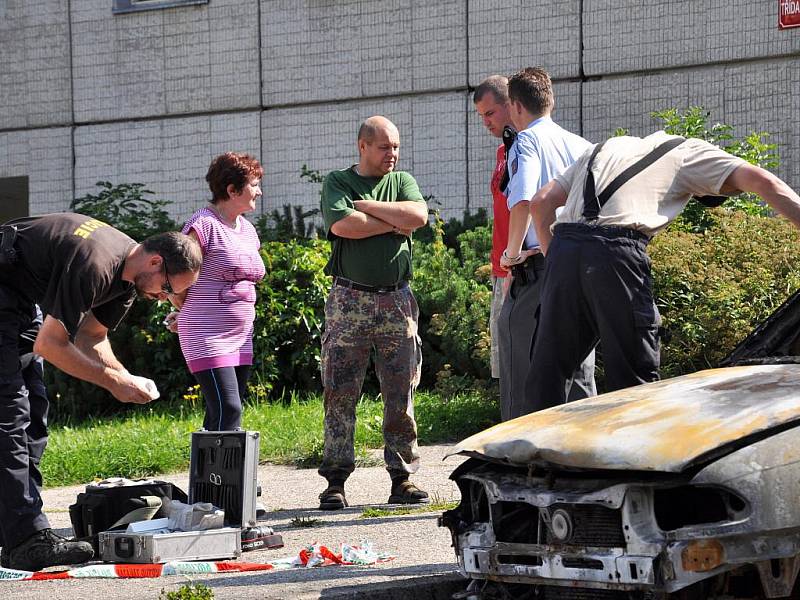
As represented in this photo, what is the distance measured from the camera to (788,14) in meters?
12.3

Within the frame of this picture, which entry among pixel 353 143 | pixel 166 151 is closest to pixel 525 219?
pixel 353 143

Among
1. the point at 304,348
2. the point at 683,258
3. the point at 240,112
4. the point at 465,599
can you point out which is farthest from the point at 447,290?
the point at 465,599

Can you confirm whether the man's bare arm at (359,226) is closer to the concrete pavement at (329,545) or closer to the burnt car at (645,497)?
the concrete pavement at (329,545)

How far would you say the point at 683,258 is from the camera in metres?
9.67

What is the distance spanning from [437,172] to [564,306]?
866 centimetres

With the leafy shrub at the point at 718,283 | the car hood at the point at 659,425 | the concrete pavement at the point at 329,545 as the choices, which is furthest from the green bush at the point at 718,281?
the car hood at the point at 659,425

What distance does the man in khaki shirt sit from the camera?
541 centimetres

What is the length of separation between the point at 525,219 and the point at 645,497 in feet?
9.11

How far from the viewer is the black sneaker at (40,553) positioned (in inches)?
237

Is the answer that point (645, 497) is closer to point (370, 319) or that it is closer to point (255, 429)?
point (370, 319)

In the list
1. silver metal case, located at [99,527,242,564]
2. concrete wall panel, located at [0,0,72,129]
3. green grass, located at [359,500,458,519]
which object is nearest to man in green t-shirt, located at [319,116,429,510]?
green grass, located at [359,500,458,519]

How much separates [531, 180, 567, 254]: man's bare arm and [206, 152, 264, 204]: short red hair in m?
2.17

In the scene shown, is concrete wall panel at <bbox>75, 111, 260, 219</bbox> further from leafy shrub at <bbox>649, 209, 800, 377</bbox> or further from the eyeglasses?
the eyeglasses

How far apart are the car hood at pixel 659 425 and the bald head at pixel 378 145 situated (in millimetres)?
3173
